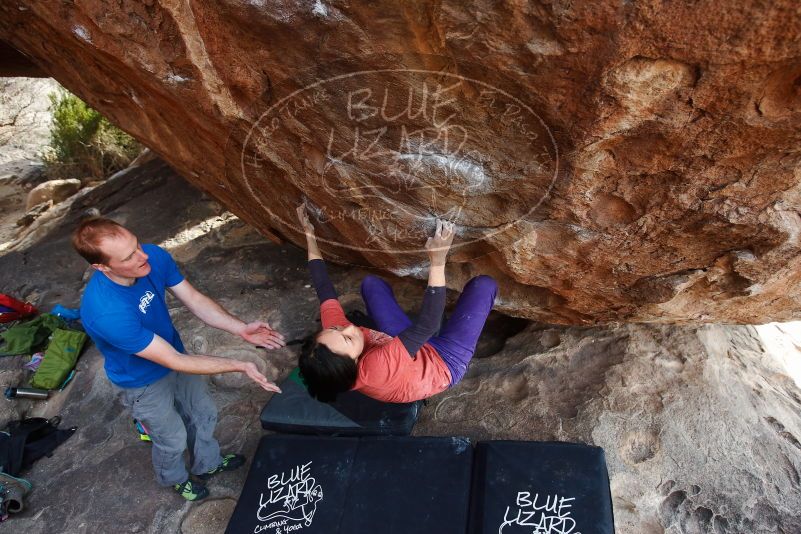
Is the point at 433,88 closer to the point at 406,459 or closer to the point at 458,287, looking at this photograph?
the point at 458,287

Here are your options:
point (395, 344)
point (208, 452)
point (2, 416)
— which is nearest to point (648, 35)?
point (395, 344)

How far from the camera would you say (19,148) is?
27.9 ft

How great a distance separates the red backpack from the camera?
3.82 m

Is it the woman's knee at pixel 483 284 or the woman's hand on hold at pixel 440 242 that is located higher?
the woman's hand on hold at pixel 440 242

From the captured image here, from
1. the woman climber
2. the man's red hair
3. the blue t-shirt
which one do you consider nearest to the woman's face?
the woman climber

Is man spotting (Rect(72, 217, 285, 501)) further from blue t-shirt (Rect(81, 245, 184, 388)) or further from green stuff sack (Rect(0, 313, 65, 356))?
green stuff sack (Rect(0, 313, 65, 356))

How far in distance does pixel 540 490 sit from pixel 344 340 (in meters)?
0.98

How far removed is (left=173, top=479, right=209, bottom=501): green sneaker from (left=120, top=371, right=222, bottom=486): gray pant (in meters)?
0.04

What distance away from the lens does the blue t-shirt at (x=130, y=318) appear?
2.03 meters

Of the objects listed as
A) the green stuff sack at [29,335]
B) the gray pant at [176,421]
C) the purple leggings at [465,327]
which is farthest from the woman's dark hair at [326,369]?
the green stuff sack at [29,335]

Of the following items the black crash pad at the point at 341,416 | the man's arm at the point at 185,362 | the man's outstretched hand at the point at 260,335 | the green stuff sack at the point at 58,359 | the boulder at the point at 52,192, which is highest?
the boulder at the point at 52,192

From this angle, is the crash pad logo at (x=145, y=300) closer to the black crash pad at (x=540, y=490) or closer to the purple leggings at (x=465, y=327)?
the purple leggings at (x=465, y=327)

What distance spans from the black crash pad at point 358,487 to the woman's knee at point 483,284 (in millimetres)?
668

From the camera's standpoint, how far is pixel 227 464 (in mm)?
2674
